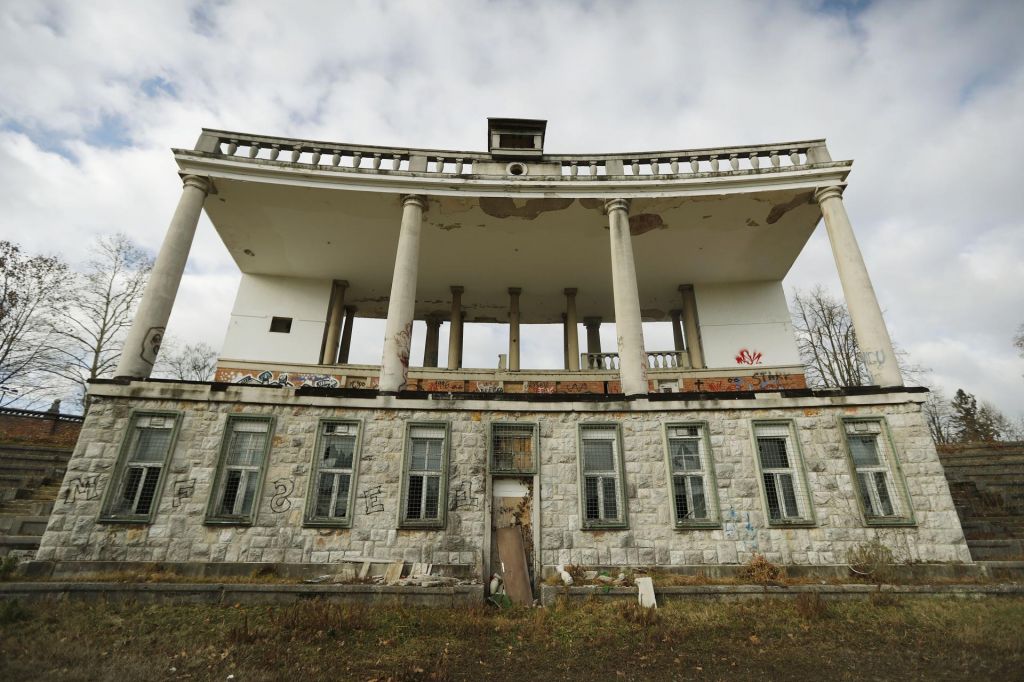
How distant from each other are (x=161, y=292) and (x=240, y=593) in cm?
733

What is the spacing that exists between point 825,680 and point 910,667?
1.27 metres

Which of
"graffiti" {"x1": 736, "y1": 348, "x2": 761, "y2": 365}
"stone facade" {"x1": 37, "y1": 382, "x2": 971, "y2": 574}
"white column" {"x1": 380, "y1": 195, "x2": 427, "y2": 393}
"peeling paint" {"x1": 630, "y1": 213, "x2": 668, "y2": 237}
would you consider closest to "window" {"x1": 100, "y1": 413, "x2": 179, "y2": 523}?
"stone facade" {"x1": 37, "y1": 382, "x2": 971, "y2": 574}

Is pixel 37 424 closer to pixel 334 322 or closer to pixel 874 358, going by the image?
pixel 334 322

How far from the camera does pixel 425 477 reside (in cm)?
979

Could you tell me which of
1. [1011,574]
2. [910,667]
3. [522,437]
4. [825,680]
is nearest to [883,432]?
[1011,574]

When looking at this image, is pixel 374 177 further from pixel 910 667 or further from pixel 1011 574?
pixel 1011 574

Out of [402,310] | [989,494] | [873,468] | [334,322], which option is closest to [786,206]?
[873,468]

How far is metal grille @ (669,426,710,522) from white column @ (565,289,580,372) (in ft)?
29.9

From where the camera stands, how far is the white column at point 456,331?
64.4 feet

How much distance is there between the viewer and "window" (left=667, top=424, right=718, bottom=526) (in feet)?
31.0

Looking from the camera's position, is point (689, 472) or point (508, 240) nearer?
point (689, 472)

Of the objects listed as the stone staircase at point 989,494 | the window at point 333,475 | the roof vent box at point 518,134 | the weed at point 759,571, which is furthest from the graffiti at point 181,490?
the stone staircase at point 989,494

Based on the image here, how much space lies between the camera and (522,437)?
10148mm

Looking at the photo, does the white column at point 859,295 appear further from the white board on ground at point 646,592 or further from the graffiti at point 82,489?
the graffiti at point 82,489
